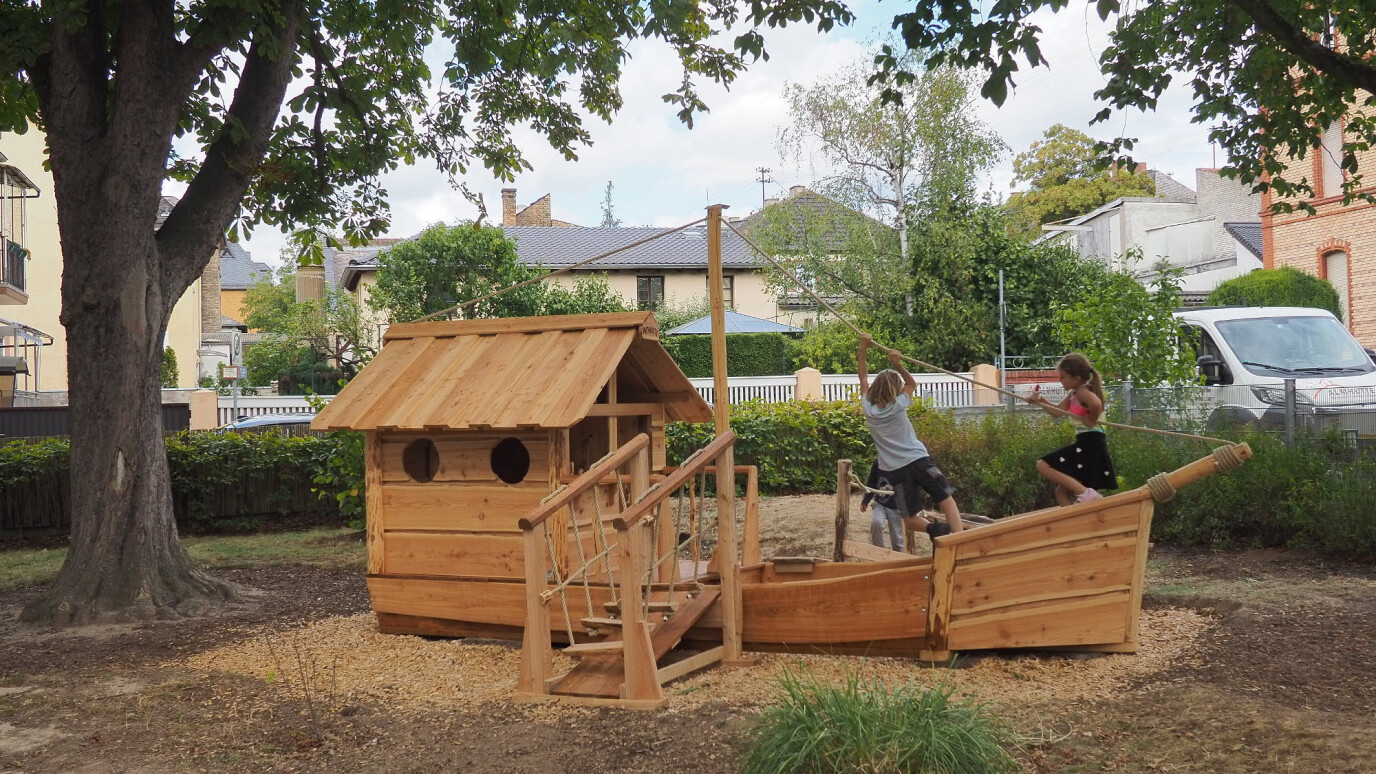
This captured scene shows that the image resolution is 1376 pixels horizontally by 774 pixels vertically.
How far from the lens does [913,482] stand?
7.74 m

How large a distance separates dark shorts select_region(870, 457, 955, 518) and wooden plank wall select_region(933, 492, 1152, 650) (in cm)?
192

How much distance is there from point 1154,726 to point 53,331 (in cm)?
3506

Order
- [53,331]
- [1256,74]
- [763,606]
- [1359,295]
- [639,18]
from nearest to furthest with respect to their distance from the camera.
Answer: [763,606]
[1256,74]
[639,18]
[1359,295]
[53,331]

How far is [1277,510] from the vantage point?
9.30 m

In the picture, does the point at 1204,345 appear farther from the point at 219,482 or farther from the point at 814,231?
the point at 814,231

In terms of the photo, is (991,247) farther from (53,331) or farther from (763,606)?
(53,331)

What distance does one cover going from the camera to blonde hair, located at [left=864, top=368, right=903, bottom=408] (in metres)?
7.67

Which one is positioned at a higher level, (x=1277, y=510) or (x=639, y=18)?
(x=639, y=18)

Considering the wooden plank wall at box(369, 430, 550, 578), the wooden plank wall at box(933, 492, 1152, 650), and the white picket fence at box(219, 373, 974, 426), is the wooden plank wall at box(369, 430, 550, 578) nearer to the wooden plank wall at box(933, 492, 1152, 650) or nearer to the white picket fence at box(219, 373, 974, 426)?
the wooden plank wall at box(933, 492, 1152, 650)

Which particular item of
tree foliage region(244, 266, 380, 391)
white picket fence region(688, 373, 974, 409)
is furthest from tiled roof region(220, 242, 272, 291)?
white picket fence region(688, 373, 974, 409)

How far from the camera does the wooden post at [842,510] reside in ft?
25.0

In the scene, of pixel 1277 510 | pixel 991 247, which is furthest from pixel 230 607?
pixel 991 247

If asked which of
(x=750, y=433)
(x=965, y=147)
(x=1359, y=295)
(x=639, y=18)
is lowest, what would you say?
(x=750, y=433)

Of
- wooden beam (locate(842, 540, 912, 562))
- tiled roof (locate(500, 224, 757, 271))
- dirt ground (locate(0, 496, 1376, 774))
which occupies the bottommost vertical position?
dirt ground (locate(0, 496, 1376, 774))
